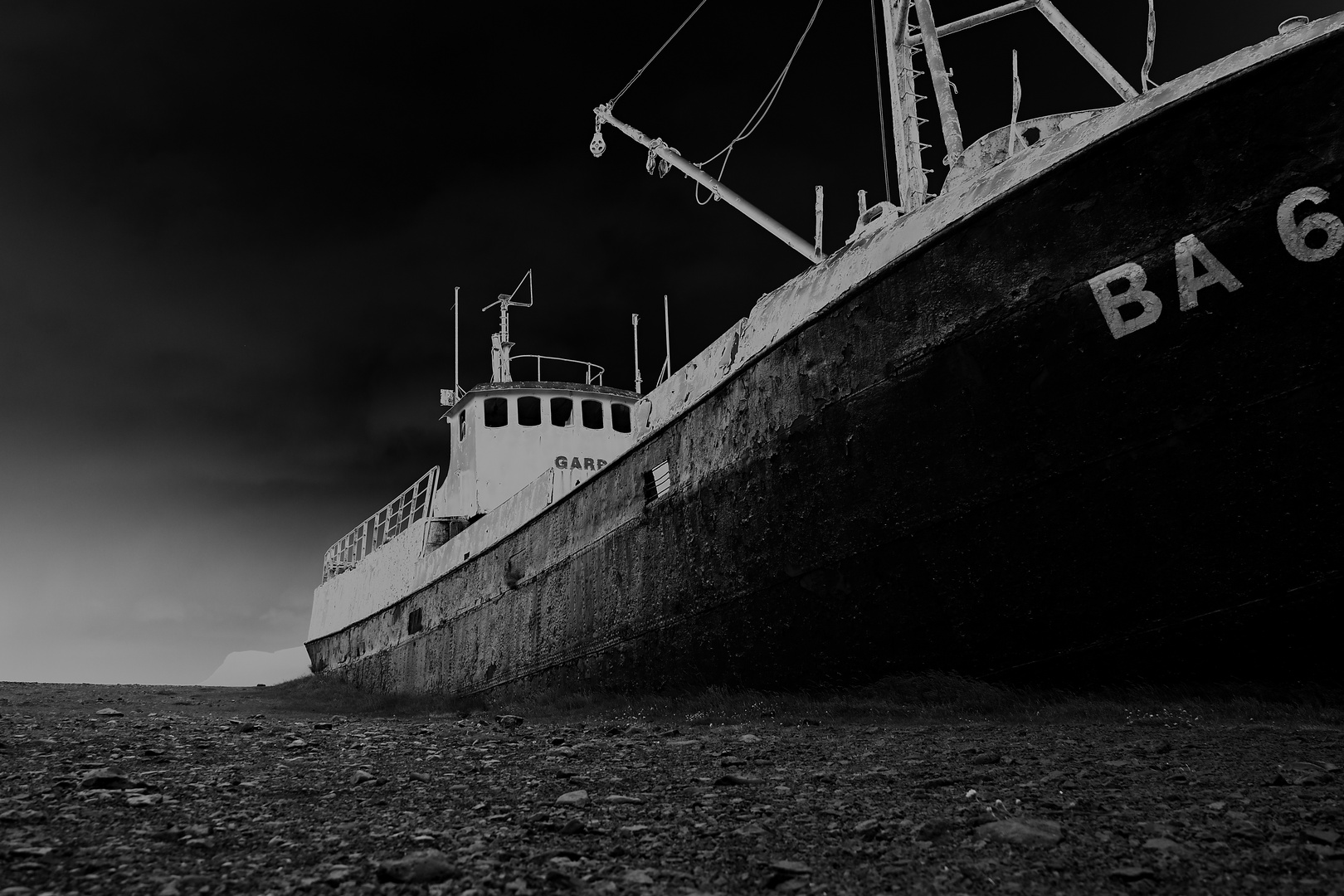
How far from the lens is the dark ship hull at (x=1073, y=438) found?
421 centimetres

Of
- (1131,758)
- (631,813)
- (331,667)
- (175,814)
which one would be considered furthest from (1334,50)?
(331,667)

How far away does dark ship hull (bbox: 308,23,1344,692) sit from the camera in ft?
13.8

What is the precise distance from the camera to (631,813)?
9.88 ft

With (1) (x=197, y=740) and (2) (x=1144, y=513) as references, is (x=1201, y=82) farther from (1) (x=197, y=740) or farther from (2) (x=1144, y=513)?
(1) (x=197, y=740)

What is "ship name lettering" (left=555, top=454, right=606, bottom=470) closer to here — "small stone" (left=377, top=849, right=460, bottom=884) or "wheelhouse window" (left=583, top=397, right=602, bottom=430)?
"wheelhouse window" (left=583, top=397, right=602, bottom=430)

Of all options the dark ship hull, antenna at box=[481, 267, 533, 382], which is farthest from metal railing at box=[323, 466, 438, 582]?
the dark ship hull

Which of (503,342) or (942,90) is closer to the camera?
(942,90)

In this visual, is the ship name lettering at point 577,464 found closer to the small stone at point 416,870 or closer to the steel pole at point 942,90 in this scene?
the steel pole at point 942,90

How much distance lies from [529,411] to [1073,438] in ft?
33.7

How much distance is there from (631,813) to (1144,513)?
3123mm

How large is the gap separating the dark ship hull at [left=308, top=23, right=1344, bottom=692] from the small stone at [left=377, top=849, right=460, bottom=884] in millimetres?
3733

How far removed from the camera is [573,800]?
10.4 ft

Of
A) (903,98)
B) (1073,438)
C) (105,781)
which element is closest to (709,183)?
(903,98)

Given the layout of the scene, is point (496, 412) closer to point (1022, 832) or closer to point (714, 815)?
point (714, 815)
